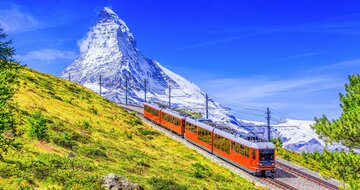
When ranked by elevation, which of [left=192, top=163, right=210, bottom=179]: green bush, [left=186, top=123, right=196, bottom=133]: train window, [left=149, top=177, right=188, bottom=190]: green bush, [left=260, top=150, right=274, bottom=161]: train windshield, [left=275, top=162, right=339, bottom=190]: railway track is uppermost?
[left=186, top=123, right=196, bottom=133]: train window

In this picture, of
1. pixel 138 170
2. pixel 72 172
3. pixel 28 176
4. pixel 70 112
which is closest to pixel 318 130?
pixel 138 170

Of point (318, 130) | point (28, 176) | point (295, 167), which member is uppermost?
point (318, 130)

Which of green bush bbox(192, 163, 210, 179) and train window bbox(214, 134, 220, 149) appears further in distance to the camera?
train window bbox(214, 134, 220, 149)

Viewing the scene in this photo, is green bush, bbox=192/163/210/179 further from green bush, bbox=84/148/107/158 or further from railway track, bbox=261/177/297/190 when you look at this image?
green bush, bbox=84/148/107/158

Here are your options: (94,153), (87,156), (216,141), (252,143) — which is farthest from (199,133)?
(87,156)

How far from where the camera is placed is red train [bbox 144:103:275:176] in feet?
123

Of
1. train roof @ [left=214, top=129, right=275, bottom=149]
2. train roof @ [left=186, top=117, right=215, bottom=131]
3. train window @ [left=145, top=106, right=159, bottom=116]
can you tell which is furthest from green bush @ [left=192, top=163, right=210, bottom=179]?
train window @ [left=145, top=106, right=159, bottom=116]

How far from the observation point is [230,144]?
40.7m

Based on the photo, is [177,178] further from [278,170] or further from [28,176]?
[278,170]

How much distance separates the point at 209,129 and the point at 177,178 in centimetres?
1807

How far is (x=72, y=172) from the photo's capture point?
21125mm

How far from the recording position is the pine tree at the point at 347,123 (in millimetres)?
21484

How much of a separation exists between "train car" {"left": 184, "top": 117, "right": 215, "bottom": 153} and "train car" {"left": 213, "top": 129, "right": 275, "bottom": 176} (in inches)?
167

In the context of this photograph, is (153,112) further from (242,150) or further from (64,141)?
(64,141)
